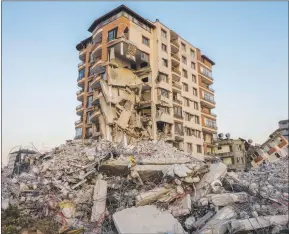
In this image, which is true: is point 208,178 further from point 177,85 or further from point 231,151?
point 231,151

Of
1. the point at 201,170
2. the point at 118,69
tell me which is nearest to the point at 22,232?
the point at 201,170

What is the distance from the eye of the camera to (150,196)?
23.9 ft

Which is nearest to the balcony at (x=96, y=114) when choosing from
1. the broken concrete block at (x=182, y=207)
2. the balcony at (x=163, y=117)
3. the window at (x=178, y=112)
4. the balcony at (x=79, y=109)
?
the balcony at (x=163, y=117)

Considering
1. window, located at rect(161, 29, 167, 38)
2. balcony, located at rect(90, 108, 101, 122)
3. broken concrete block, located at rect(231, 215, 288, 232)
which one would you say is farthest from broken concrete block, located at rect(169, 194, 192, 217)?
window, located at rect(161, 29, 167, 38)

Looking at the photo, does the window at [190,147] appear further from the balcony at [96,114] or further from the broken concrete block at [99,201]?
the broken concrete block at [99,201]

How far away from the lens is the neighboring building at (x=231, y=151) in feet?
134

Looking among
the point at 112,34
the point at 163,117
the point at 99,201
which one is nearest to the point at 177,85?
the point at 163,117

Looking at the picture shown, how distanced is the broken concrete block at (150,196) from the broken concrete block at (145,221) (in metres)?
0.27

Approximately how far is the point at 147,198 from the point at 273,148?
3276 cm

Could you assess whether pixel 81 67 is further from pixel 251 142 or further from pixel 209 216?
pixel 209 216

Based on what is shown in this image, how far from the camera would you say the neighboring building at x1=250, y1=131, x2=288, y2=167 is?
34469 millimetres

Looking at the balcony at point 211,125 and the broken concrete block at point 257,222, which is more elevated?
the balcony at point 211,125

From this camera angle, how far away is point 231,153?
136ft

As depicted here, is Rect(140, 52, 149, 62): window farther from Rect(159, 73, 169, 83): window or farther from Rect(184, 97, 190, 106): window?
Rect(184, 97, 190, 106): window
